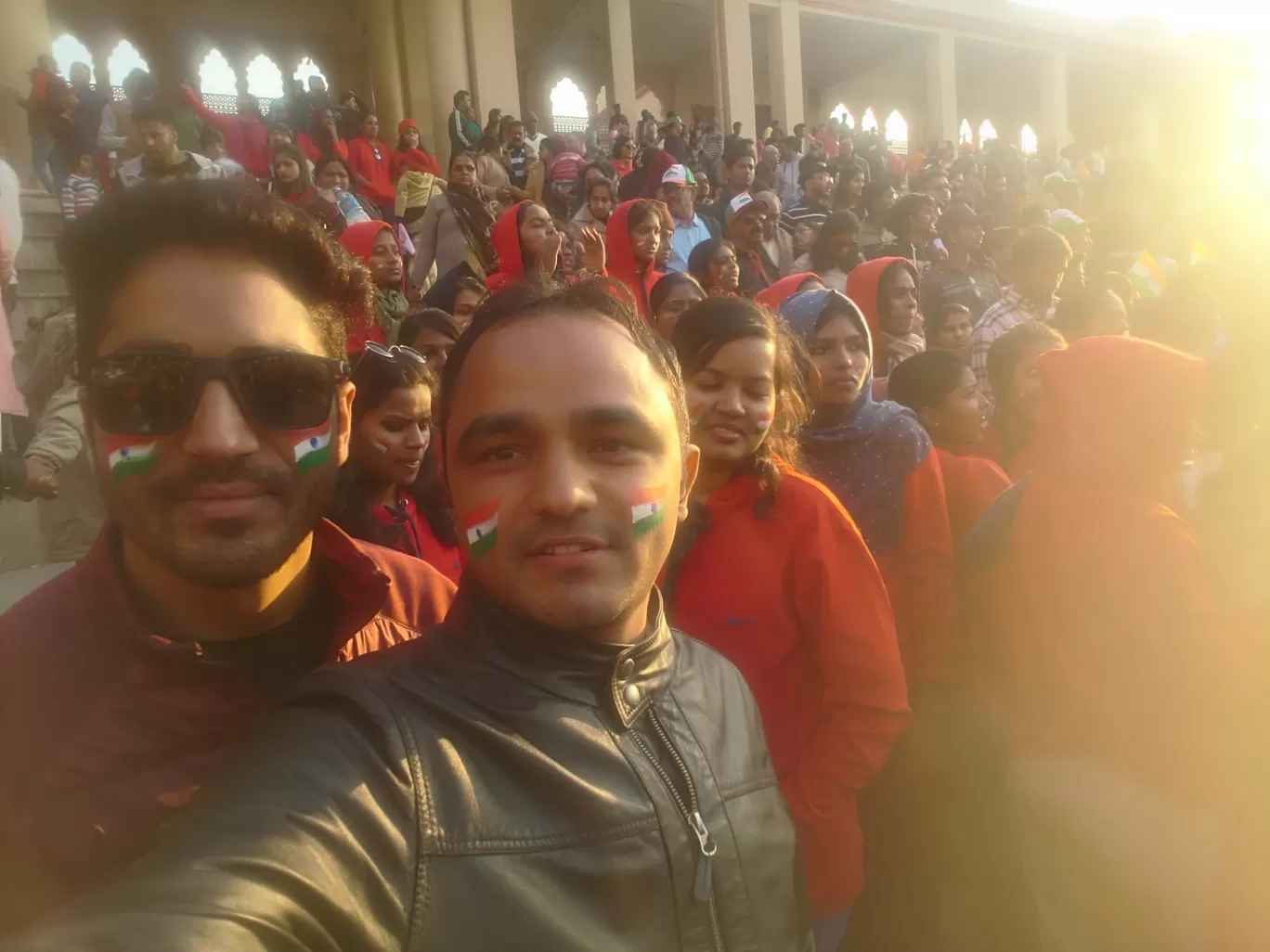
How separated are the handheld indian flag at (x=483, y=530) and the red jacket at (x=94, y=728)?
1.40 ft

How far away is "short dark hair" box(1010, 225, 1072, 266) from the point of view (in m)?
5.01

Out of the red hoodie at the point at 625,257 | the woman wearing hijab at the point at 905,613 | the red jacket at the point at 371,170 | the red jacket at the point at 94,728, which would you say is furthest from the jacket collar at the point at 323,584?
the red jacket at the point at 371,170

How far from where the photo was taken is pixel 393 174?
10977mm

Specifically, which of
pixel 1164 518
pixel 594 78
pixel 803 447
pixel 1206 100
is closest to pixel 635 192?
pixel 803 447

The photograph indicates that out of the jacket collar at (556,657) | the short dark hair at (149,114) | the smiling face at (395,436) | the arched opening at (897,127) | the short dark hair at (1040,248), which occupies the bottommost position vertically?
the jacket collar at (556,657)

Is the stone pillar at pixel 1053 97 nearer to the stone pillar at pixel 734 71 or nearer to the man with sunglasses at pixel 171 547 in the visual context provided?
the stone pillar at pixel 734 71

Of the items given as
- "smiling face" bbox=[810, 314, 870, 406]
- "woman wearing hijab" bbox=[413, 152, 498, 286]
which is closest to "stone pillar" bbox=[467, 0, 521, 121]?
"woman wearing hijab" bbox=[413, 152, 498, 286]

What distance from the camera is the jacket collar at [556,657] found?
A: 1.18 metres

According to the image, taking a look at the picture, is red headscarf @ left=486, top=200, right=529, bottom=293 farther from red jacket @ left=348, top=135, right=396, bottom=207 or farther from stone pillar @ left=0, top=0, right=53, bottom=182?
stone pillar @ left=0, top=0, right=53, bottom=182

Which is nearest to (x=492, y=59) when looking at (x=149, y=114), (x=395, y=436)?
(x=149, y=114)

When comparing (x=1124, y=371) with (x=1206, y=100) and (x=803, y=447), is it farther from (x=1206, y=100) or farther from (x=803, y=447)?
(x=1206, y=100)

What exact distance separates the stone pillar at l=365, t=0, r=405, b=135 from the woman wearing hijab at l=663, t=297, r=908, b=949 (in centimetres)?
1680

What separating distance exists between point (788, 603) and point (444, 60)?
53.4 ft

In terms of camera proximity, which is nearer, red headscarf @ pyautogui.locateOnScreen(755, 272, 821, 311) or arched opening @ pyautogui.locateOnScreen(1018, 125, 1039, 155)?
red headscarf @ pyautogui.locateOnScreen(755, 272, 821, 311)
